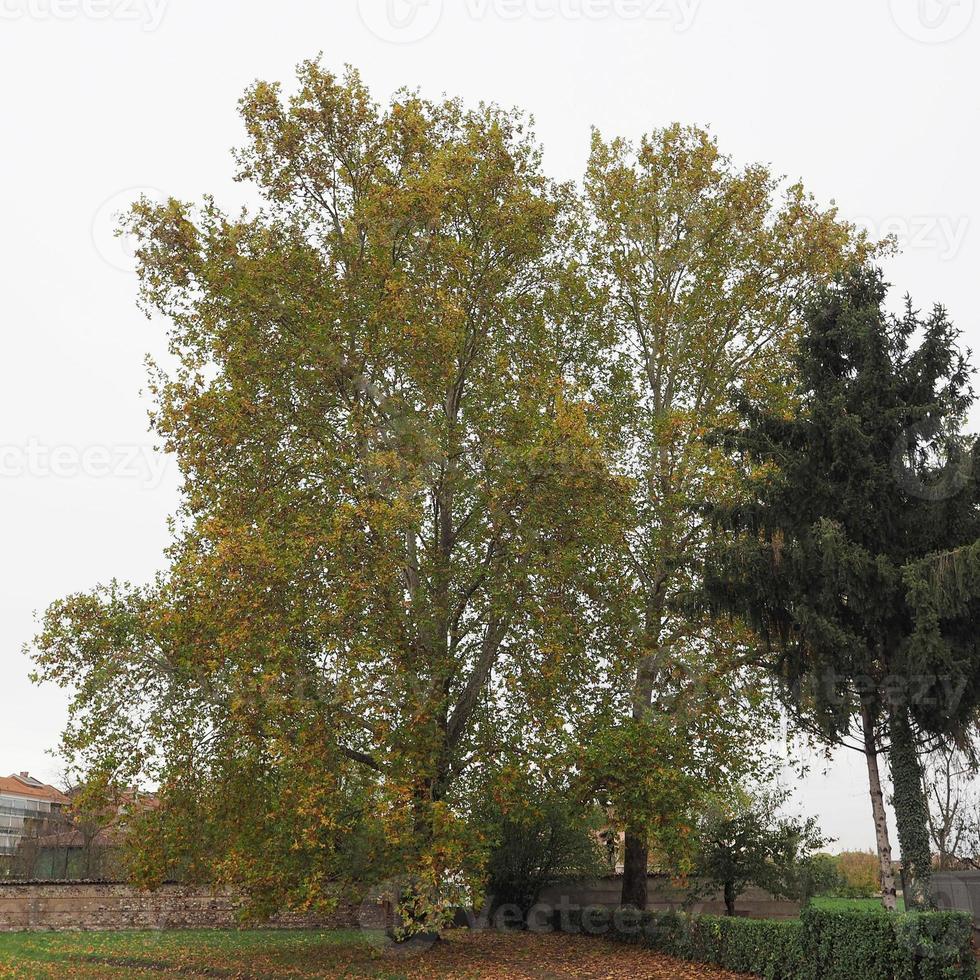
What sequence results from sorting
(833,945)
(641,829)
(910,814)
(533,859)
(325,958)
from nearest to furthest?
1. (833,945)
2. (910,814)
3. (325,958)
4. (641,829)
5. (533,859)

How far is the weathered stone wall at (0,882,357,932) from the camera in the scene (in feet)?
76.6

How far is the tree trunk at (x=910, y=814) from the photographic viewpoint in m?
13.4

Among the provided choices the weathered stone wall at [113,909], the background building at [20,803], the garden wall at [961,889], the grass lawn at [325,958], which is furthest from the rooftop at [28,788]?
the garden wall at [961,889]

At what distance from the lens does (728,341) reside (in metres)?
23.8

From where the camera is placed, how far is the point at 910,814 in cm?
1370

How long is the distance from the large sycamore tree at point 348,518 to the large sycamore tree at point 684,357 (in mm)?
2204

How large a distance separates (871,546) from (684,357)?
9301mm

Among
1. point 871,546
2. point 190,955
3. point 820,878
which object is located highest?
point 871,546

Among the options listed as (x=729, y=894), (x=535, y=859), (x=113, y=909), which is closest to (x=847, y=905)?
(x=729, y=894)

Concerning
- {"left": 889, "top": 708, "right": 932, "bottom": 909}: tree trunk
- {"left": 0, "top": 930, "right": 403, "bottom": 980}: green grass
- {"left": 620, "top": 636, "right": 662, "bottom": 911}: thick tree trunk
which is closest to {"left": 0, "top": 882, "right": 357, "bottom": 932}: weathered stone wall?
{"left": 0, "top": 930, "right": 403, "bottom": 980}: green grass

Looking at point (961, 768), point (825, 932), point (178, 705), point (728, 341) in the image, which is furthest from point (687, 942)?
point (728, 341)

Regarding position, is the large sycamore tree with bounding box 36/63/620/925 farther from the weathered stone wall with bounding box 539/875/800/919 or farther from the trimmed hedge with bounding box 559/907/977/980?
the weathered stone wall with bounding box 539/875/800/919

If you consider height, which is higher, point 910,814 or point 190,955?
point 910,814

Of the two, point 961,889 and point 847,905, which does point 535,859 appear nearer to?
point 847,905
